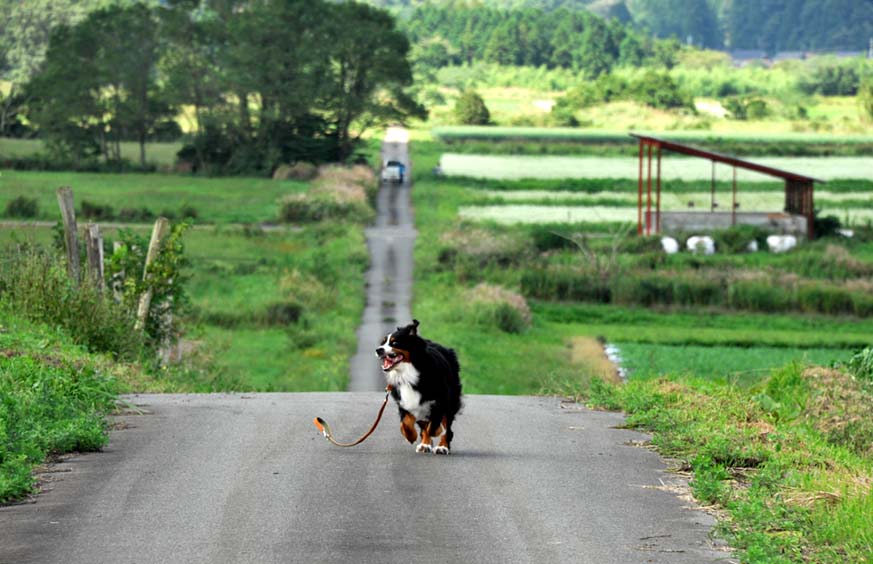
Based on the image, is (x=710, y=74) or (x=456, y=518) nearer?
(x=456, y=518)

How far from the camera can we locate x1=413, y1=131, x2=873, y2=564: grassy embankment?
9.34 meters

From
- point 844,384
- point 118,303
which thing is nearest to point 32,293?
point 118,303

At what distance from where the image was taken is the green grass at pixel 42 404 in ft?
34.3

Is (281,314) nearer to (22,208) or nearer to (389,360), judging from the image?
(22,208)

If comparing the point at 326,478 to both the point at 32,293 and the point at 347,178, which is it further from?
the point at 347,178

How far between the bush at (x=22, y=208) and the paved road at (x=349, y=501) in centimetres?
5883

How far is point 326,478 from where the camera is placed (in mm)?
10328

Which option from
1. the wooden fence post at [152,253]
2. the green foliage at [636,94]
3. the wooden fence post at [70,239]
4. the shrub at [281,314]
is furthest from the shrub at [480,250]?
the green foliage at [636,94]

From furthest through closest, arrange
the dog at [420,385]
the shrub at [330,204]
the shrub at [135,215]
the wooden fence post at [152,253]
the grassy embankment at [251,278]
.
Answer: the shrub at [330,204] < the shrub at [135,215] < the grassy embankment at [251,278] < the wooden fence post at [152,253] < the dog at [420,385]

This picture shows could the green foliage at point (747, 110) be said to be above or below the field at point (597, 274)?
above

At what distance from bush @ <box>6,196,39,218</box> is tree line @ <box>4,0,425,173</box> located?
100.0 feet

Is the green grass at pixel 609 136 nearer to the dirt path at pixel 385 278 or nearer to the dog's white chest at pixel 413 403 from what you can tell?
the dirt path at pixel 385 278

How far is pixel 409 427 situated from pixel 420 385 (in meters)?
0.60

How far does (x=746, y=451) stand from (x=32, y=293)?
11.0 m
